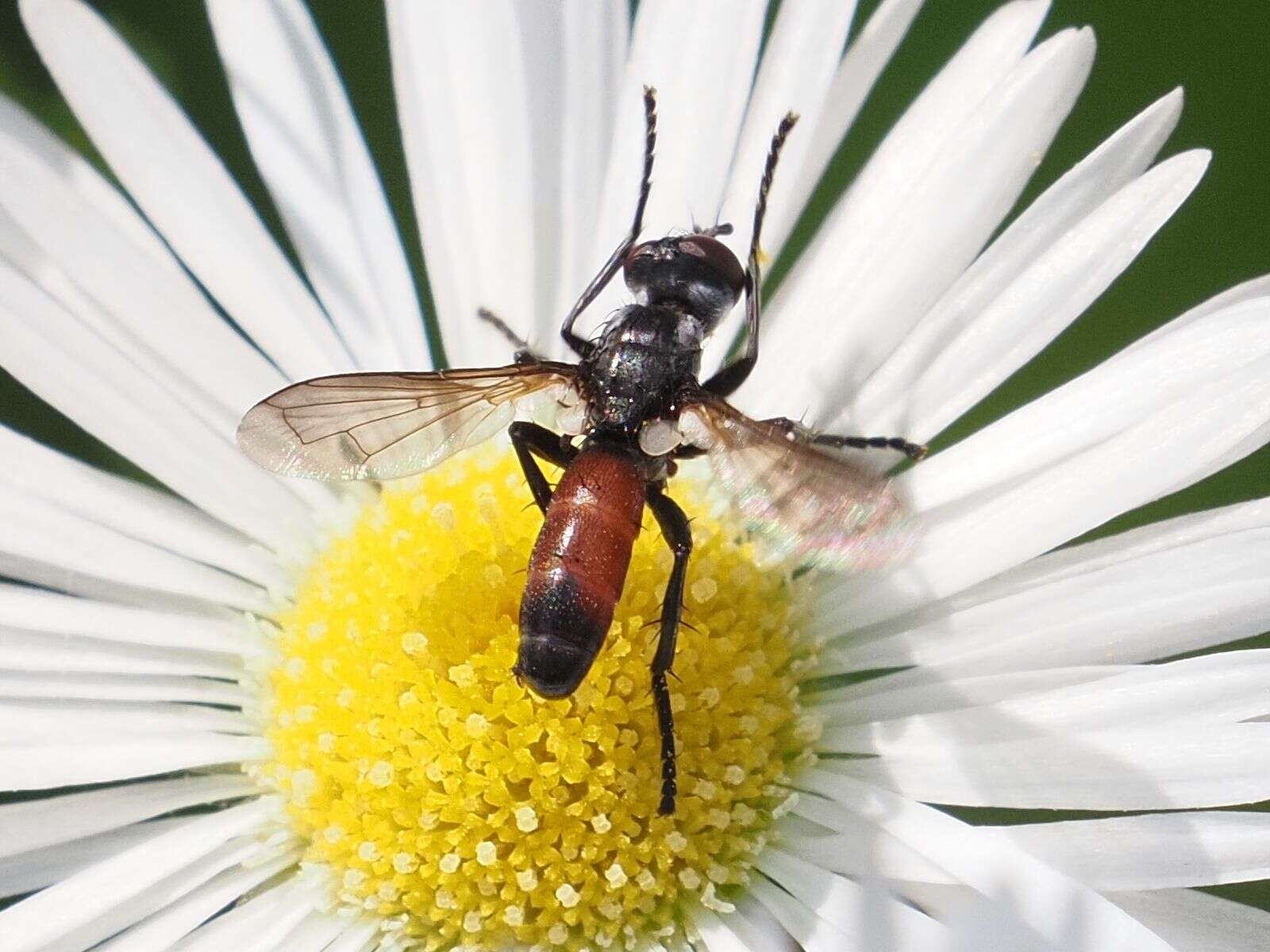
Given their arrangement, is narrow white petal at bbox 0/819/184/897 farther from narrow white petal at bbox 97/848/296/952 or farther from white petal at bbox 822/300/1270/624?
white petal at bbox 822/300/1270/624

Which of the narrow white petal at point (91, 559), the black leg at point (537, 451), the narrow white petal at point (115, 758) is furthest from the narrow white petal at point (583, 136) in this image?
the narrow white petal at point (115, 758)

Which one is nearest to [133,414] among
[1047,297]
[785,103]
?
[785,103]

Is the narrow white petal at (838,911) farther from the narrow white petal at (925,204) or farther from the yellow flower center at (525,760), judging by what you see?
the narrow white petal at (925,204)

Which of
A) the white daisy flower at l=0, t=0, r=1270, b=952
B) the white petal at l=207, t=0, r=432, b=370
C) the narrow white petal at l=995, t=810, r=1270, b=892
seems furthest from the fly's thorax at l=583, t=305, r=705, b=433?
the narrow white petal at l=995, t=810, r=1270, b=892

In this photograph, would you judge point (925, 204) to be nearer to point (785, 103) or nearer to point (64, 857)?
point (785, 103)

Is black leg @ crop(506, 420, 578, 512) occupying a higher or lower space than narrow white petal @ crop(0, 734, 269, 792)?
higher
